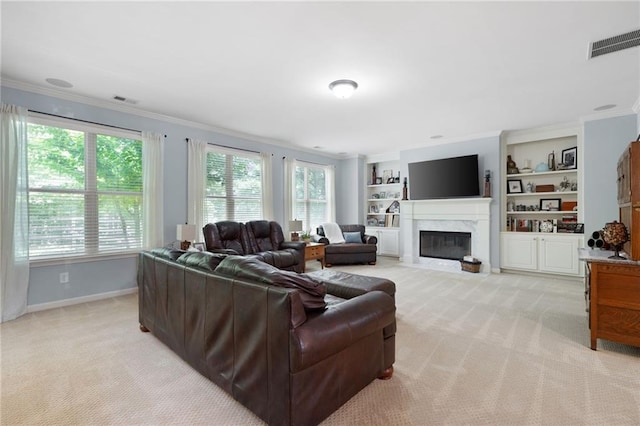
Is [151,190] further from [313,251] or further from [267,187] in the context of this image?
[313,251]

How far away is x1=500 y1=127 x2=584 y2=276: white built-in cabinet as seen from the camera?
5098 millimetres

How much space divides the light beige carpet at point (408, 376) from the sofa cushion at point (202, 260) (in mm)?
816

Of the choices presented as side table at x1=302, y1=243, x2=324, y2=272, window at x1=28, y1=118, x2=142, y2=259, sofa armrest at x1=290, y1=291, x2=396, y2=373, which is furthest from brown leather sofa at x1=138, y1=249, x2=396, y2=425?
side table at x1=302, y1=243, x2=324, y2=272

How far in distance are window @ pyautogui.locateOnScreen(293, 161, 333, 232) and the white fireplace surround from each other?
1957mm

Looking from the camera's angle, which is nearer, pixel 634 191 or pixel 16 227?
pixel 634 191

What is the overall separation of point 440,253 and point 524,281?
1.80 m

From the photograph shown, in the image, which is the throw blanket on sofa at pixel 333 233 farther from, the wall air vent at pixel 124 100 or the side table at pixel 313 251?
the wall air vent at pixel 124 100

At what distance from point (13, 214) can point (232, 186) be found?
9.61 ft

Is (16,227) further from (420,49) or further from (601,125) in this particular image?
(601,125)

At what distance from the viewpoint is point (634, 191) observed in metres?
2.44

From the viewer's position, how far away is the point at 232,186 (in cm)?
558

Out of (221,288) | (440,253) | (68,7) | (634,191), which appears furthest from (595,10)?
(440,253)

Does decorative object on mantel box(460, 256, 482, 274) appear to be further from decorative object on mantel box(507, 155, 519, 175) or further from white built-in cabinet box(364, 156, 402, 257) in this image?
decorative object on mantel box(507, 155, 519, 175)

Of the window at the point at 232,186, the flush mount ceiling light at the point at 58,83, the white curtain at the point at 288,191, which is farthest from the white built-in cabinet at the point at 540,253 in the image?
the flush mount ceiling light at the point at 58,83
